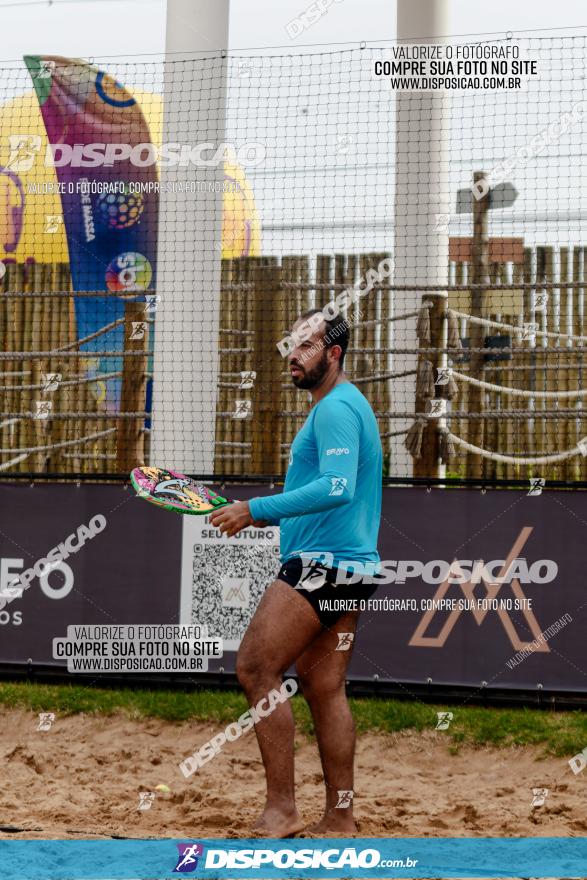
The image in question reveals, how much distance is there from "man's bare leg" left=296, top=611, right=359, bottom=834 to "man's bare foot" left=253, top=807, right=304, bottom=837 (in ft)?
0.45

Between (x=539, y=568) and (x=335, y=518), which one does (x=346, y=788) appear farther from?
(x=539, y=568)

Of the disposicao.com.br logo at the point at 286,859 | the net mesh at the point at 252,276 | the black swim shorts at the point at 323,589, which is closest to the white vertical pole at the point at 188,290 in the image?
the net mesh at the point at 252,276

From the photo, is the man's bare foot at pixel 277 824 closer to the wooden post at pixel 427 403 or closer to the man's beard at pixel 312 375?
the man's beard at pixel 312 375

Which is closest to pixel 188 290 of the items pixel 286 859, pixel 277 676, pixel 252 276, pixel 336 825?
pixel 252 276

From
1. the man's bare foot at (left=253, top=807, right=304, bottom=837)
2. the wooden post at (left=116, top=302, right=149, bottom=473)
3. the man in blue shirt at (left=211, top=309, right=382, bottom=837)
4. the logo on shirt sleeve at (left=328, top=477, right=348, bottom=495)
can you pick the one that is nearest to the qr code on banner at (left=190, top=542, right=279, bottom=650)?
the wooden post at (left=116, top=302, right=149, bottom=473)

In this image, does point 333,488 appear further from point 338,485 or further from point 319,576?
point 319,576

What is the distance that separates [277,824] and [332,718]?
1.59 ft

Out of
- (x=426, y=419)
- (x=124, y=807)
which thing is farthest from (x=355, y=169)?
(x=124, y=807)

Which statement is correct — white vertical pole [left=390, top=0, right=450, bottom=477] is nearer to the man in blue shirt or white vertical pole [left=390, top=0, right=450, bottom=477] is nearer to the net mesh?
the net mesh

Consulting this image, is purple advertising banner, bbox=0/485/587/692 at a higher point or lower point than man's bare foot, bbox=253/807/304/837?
higher

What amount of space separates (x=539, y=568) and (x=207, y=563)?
6.91 ft

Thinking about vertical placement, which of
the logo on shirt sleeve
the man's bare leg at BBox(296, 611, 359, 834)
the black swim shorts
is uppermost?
the logo on shirt sleeve

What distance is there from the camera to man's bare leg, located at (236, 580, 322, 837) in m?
4.69

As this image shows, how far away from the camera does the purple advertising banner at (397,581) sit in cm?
693
